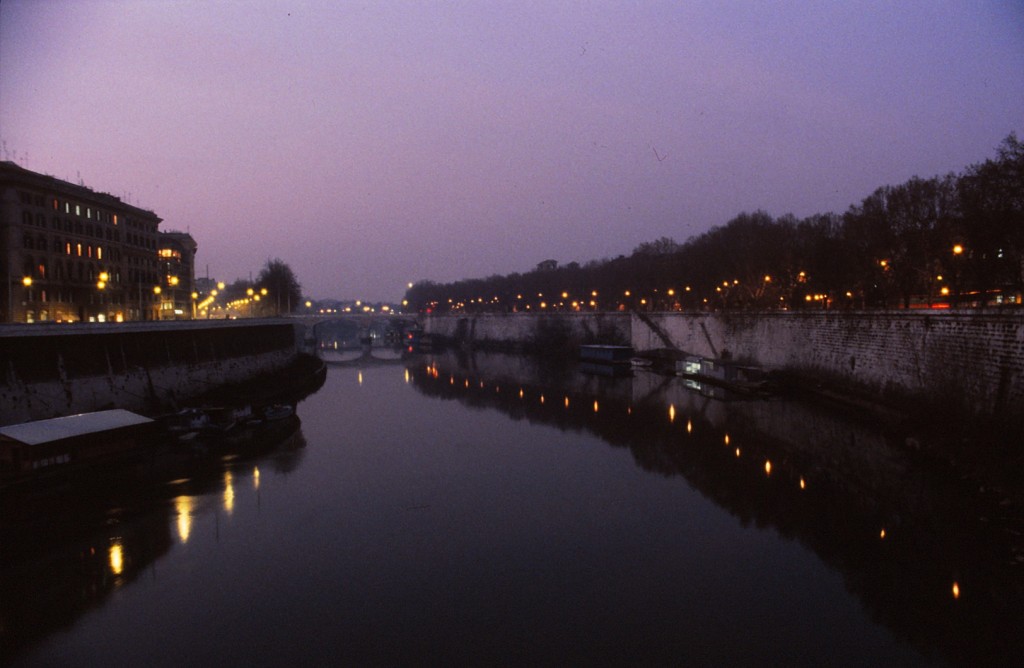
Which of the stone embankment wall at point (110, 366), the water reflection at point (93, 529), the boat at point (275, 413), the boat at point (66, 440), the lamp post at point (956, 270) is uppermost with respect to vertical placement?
the lamp post at point (956, 270)

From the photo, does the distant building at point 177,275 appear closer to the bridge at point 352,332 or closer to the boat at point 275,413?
the bridge at point 352,332

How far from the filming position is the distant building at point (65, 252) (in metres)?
29.5

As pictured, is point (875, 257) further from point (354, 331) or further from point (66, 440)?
point (354, 331)

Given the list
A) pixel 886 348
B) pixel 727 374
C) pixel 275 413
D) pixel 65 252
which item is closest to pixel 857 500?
pixel 886 348

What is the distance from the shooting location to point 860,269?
30953 mm

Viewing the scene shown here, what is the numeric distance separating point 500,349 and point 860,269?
133 feet

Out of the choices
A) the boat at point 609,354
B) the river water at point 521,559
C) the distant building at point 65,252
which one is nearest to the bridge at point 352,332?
the distant building at point 65,252

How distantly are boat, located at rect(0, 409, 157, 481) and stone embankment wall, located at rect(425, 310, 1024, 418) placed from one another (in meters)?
21.1

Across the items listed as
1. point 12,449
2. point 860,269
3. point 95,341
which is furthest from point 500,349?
point 12,449

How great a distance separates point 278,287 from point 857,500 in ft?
197

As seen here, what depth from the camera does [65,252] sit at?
1297 inches

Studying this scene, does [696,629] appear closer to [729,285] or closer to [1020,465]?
[1020,465]

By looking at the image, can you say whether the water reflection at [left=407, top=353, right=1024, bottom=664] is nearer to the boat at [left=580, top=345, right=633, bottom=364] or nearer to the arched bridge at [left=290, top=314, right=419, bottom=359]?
the boat at [left=580, top=345, right=633, bottom=364]

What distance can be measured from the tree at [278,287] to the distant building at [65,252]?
78.2ft
